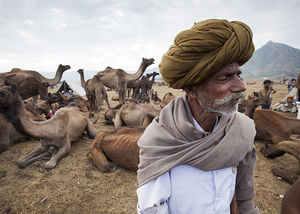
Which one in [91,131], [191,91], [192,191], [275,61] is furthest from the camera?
[275,61]

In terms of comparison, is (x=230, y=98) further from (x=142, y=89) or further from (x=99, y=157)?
(x=142, y=89)

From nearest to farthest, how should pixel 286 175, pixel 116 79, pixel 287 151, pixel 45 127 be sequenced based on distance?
pixel 286 175
pixel 287 151
pixel 45 127
pixel 116 79

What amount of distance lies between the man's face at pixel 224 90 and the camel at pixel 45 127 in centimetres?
351

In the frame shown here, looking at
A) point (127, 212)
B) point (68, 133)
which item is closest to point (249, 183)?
point (127, 212)

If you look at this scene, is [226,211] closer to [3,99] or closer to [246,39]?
[246,39]

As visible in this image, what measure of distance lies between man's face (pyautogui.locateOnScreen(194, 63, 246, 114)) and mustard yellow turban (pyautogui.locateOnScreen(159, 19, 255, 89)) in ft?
0.17

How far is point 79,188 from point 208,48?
10.7 feet

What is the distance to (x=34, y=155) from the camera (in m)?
3.84

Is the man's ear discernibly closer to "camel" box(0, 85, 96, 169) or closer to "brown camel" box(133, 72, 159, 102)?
"camel" box(0, 85, 96, 169)

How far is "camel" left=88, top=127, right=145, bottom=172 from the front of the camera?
11.1 feet

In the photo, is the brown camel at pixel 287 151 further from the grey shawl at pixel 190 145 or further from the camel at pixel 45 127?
the camel at pixel 45 127

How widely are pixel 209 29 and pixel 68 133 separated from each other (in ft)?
14.2

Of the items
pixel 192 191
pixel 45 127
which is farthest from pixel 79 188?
pixel 192 191

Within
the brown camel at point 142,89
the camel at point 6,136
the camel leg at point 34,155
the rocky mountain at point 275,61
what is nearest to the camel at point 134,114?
the camel leg at point 34,155
